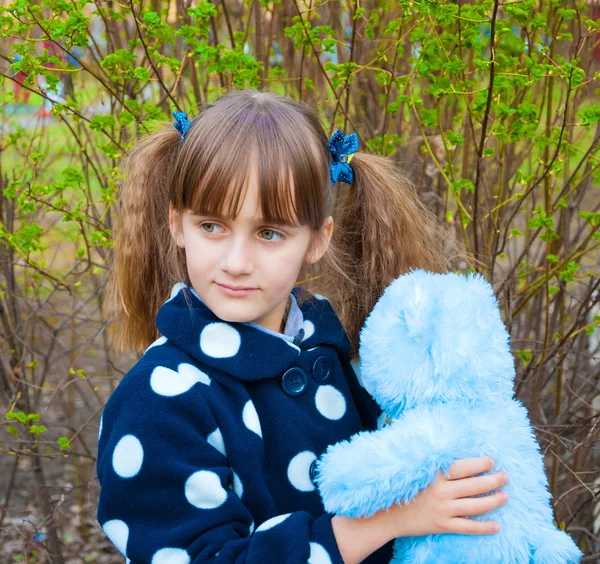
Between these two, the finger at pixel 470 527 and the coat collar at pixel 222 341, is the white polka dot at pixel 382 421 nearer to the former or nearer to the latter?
the coat collar at pixel 222 341

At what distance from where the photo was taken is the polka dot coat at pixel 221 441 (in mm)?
1356

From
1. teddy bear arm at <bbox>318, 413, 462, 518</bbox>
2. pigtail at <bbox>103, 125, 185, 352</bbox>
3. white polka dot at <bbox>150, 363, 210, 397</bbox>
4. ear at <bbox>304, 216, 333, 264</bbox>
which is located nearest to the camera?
teddy bear arm at <bbox>318, 413, 462, 518</bbox>

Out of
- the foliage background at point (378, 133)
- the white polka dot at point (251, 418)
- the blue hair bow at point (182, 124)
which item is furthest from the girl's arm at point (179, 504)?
the foliage background at point (378, 133)

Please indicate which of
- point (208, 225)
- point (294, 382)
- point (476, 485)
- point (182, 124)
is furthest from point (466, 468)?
point (182, 124)

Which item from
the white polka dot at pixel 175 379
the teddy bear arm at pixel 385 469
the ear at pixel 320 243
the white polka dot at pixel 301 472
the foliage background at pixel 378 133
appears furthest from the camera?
the foliage background at pixel 378 133

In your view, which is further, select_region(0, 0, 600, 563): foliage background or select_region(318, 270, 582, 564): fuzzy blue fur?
select_region(0, 0, 600, 563): foliage background

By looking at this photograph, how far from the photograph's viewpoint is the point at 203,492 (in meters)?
1.36

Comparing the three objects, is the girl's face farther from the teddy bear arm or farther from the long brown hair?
the teddy bear arm

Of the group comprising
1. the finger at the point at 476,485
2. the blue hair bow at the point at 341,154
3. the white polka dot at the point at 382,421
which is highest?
the blue hair bow at the point at 341,154

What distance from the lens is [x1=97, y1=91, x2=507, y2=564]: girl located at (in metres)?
1.36

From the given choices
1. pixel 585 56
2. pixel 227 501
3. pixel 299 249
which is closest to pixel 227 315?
pixel 299 249

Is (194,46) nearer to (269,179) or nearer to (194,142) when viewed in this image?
(194,142)

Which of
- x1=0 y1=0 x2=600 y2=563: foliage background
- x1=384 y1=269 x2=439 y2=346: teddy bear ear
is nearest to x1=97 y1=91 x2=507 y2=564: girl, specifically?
x1=384 y1=269 x2=439 y2=346: teddy bear ear

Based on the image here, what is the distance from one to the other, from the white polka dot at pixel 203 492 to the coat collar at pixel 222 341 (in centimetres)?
22
